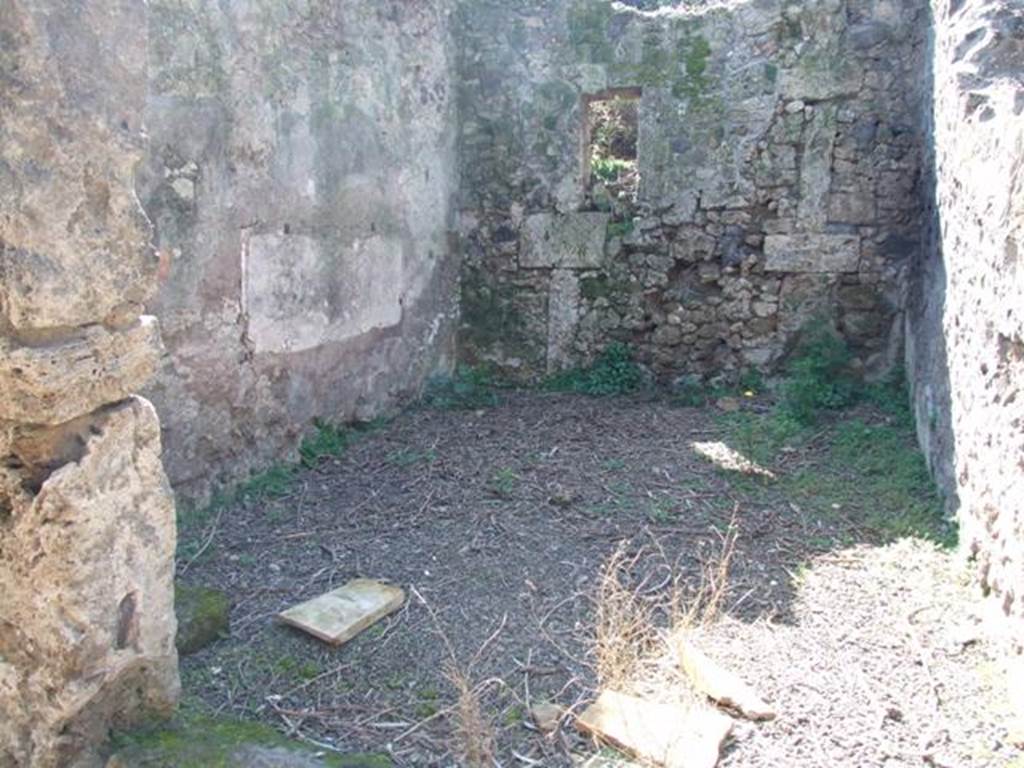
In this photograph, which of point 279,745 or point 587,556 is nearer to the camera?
point 279,745

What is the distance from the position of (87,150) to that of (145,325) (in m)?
0.47

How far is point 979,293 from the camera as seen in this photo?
12.2 ft

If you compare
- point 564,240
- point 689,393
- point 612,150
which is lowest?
point 689,393

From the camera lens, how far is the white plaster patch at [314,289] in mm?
4688

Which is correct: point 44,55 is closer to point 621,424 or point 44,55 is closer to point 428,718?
point 428,718

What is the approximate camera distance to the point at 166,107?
405cm

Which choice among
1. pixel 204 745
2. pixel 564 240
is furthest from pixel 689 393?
pixel 204 745

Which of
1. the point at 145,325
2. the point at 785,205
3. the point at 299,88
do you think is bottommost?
the point at 145,325

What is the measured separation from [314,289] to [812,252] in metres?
3.51

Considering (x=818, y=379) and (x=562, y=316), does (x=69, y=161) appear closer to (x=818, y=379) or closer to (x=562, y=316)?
(x=562, y=316)

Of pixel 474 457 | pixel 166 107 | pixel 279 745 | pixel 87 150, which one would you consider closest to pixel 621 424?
pixel 474 457

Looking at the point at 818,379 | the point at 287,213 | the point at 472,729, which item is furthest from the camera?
Answer: the point at 818,379

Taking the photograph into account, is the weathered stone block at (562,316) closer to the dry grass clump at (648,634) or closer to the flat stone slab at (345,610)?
the dry grass clump at (648,634)

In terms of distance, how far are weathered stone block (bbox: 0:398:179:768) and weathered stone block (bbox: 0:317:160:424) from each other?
0.08m
